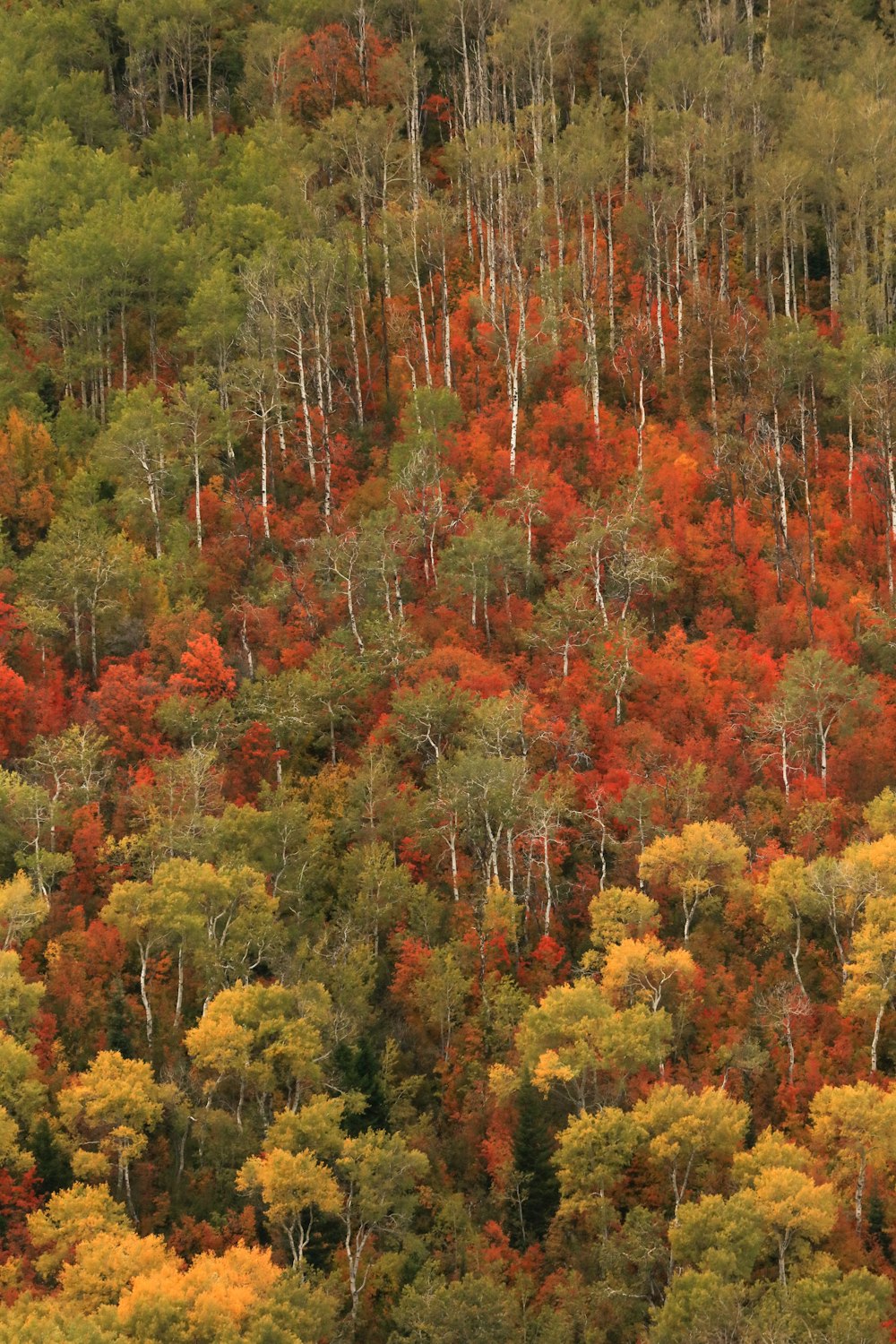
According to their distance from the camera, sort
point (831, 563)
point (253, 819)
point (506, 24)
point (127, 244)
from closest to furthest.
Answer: point (253, 819) < point (831, 563) < point (127, 244) < point (506, 24)

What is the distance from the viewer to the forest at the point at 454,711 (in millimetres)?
54094

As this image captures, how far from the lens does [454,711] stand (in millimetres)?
66875

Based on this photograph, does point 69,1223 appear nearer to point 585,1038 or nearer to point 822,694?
point 585,1038

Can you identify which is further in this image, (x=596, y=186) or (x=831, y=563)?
(x=596, y=186)

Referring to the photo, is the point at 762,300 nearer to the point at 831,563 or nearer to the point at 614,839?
the point at 831,563

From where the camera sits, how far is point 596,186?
9594 cm

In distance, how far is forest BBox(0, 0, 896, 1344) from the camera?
54.1 metres

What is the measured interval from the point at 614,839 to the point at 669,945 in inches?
186

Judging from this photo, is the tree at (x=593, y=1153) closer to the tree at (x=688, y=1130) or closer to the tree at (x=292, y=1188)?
the tree at (x=688, y=1130)

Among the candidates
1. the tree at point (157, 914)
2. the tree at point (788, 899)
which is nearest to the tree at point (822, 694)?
the tree at point (788, 899)

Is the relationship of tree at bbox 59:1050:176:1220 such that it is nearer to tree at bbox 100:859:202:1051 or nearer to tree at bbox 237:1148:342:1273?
tree at bbox 100:859:202:1051

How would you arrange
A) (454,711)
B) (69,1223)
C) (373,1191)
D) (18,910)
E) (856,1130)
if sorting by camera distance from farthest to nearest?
1. (454,711)
2. (18,910)
3. (373,1191)
4. (856,1130)
5. (69,1223)

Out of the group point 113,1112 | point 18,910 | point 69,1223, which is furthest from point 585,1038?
point 18,910

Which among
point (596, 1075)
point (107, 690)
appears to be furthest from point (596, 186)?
point (596, 1075)
